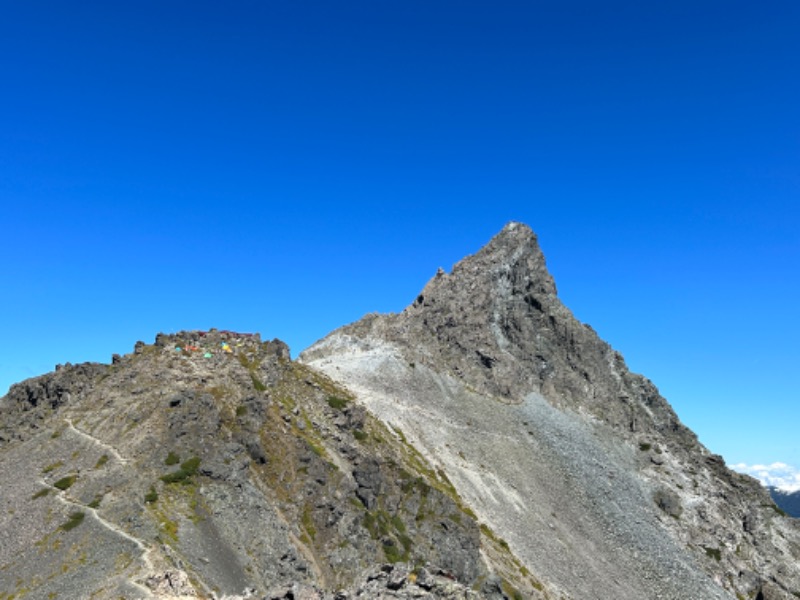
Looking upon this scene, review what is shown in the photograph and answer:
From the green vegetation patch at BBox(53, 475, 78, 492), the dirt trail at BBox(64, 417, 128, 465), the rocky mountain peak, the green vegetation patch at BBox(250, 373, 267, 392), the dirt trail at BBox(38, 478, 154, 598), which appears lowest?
the dirt trail at BBox(38, 478, 154, 598)

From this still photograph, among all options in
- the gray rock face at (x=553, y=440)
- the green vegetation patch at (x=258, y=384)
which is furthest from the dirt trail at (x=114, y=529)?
the gray rock face at (x=553, y=440)

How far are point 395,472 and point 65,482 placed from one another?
151 feet

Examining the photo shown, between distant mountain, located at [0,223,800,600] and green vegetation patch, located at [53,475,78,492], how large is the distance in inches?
16.0

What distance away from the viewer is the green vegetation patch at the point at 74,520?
6091cm

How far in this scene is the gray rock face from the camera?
118000 mm

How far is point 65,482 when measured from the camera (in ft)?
230

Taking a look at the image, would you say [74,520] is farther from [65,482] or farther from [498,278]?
[498,278]

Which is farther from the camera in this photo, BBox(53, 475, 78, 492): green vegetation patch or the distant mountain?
BBox(53, 475, 78, 492): green vegetation patch

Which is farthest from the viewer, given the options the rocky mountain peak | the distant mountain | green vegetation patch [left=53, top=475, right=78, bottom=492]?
the rocky mountain peak

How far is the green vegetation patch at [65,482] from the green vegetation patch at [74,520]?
286 inches

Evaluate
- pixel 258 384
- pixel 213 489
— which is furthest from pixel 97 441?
pixel 258 384

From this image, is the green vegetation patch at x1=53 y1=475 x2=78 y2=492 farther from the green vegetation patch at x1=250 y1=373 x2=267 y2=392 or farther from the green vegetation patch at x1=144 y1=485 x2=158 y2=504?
the green vegetation patch at x1=250 y1=373 x2=267 y2=392

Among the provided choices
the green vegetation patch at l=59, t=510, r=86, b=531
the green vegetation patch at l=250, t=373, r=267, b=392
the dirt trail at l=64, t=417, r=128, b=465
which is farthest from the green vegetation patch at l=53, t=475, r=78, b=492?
the green vegetation patch at l=250, t=373, r=267, b=392

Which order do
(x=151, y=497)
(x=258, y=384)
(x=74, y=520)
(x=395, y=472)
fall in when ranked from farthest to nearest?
1. (x=258, y=384)
2. (x=395, y=472)
3. (x=151, y=497)
4. (x=74, y=520)
